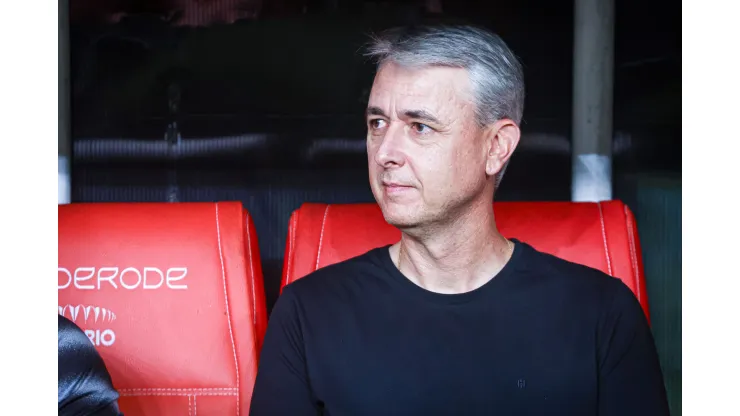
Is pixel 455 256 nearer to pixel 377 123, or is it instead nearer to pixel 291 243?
pixel 377 123

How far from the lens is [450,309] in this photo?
150 centimetres

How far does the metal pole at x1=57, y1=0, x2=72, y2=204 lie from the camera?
2406 millimetres

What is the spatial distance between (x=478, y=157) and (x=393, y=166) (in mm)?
159

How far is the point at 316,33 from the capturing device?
7.93 ft

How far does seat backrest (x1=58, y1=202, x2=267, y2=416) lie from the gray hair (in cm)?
52

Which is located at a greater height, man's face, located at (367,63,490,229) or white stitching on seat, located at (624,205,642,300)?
man's face, located at (367,63,490,229)

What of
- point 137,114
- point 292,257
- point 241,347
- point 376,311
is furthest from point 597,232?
point 137,114

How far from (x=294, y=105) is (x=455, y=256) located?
105cm

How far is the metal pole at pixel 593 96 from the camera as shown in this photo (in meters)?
2.38

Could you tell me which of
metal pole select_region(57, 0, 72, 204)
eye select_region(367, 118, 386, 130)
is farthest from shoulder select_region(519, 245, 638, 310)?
metal pole select_region(57, 0, 72, 204)

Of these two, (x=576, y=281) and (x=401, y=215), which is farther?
(x=576, y=281)

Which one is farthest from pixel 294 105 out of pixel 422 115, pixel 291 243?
pixel 422 115

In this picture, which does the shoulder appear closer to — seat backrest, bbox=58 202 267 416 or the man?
the man

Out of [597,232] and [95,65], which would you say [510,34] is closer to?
[597,232]
